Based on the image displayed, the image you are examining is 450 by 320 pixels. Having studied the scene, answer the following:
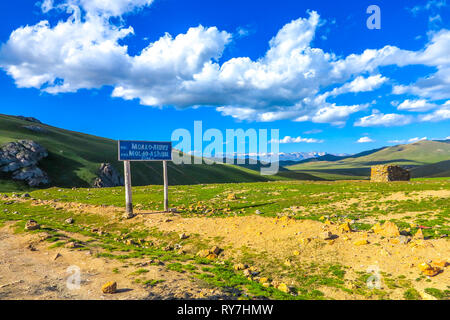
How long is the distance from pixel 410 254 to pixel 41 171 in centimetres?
10280

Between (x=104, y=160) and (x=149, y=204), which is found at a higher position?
(x=104, y=160)

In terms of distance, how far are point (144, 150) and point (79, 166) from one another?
88.3 m

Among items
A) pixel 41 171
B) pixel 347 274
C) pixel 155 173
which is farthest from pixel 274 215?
pixel 155 173

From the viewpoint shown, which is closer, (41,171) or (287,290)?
(287,290)

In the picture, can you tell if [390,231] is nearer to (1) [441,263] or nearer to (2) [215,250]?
(1) [441,263]

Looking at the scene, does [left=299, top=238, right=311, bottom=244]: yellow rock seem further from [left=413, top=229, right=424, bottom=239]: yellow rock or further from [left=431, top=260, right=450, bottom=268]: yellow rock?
[left=431, top=260, right=450, bottom=268]: yellow rock

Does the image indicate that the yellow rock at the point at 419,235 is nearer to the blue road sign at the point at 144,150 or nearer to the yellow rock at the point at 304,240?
the yellow rock at the point at 304,240

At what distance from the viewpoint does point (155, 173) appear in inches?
5103

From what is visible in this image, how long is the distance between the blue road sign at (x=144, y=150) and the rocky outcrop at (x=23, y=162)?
7485 cm

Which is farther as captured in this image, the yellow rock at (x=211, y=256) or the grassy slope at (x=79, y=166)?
the grassy slope at (x=79, y=166)

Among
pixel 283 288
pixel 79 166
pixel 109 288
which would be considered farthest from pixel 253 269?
pixel 79 166

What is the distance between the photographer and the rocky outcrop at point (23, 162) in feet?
253

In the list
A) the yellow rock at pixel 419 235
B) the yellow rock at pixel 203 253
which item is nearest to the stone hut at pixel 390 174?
the yellow rock at pixel 419 235
